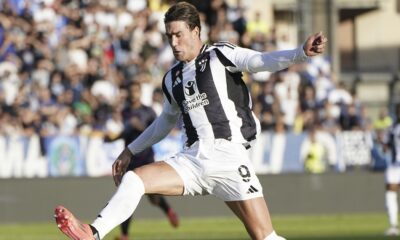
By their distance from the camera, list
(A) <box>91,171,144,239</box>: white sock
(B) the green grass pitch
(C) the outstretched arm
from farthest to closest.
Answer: (B) the green grass pitch, (A) <box>91,171,144,239</box>: white sock, (C) the outstretched arm

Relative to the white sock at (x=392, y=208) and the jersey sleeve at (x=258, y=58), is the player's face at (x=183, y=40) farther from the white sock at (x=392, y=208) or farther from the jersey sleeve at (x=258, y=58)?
the white sock at (x=392, y=208)

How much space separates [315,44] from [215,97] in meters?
1.14

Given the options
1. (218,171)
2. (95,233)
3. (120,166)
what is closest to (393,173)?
(120,166)

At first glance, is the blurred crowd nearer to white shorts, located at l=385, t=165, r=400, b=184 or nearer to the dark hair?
white shorts, located at l=385, t=165, r=400, b=184

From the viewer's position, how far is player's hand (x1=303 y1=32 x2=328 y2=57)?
8797 mm

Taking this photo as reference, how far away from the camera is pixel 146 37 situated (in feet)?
86.0

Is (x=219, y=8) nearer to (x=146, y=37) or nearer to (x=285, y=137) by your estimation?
(x=146, y=37)

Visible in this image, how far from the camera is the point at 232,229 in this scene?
831 inches

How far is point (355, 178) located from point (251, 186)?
16.0 m

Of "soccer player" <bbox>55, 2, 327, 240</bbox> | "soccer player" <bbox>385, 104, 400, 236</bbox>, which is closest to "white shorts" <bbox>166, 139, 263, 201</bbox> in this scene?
"soccer player" <bbox>55, 2, 327, 240</bbox>

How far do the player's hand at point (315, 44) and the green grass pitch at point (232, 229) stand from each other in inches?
367

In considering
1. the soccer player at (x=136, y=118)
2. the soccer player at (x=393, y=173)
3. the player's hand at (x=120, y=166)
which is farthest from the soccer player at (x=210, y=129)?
the soccer player at (x=393, y=173)

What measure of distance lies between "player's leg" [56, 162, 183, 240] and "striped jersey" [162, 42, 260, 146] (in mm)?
488

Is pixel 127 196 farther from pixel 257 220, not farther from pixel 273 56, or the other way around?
pixel 273 56
